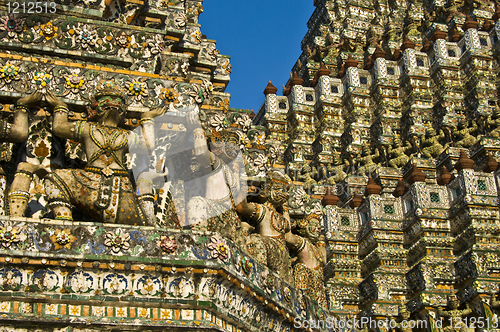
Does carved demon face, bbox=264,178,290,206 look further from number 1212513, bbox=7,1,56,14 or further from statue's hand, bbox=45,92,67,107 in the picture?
number 1212513, bbox=7,1,56,14

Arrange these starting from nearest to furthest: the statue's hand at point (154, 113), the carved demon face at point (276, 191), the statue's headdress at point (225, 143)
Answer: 1. the statue's hand at point (154, 113)
2. the statue's headdress at point (225, 143)
3. the carved demon face at point (276, 191)

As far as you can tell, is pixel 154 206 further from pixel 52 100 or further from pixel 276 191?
pixel 276 191

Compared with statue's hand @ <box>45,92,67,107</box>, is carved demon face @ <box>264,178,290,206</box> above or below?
below

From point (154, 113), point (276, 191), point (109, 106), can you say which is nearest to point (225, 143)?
point (276, 191)

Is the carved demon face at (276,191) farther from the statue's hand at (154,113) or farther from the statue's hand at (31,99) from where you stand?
the statue's hand at (31,99)

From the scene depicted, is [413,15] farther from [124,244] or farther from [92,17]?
[124,244]

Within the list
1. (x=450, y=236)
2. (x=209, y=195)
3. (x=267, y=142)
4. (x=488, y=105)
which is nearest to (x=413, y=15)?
(x=488, y=105)

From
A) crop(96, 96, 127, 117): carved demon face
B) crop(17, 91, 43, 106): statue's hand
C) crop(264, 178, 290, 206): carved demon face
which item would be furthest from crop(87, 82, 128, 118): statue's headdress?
crop(264, 178, 290, 206): carved demon face

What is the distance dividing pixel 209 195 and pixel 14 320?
302 centimetres

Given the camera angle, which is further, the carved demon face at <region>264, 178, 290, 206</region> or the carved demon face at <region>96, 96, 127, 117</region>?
the carved demon face at <region>264, 178, 290, 206</region>

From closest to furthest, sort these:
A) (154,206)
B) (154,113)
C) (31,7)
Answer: (154,206)
(154,113)
(31,7)

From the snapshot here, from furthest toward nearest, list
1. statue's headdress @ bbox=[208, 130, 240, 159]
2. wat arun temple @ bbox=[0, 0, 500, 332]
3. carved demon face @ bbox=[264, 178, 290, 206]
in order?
carved demon face @ bbox=[264, 178, 290, 206] → statue's headdress @ bbox=[208, 130, 240, 159] → wat arun temple @ bbox=[0, 0, 500, 332]

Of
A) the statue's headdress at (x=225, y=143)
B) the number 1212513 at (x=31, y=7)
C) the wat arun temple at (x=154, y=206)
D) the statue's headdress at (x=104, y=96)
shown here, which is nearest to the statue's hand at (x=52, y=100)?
the wat arun temple at (x=154, y=206)

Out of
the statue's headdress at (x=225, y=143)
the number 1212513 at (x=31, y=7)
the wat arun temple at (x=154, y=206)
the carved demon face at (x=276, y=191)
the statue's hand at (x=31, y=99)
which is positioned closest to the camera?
the wat arun temple at (x=154, y=206)
